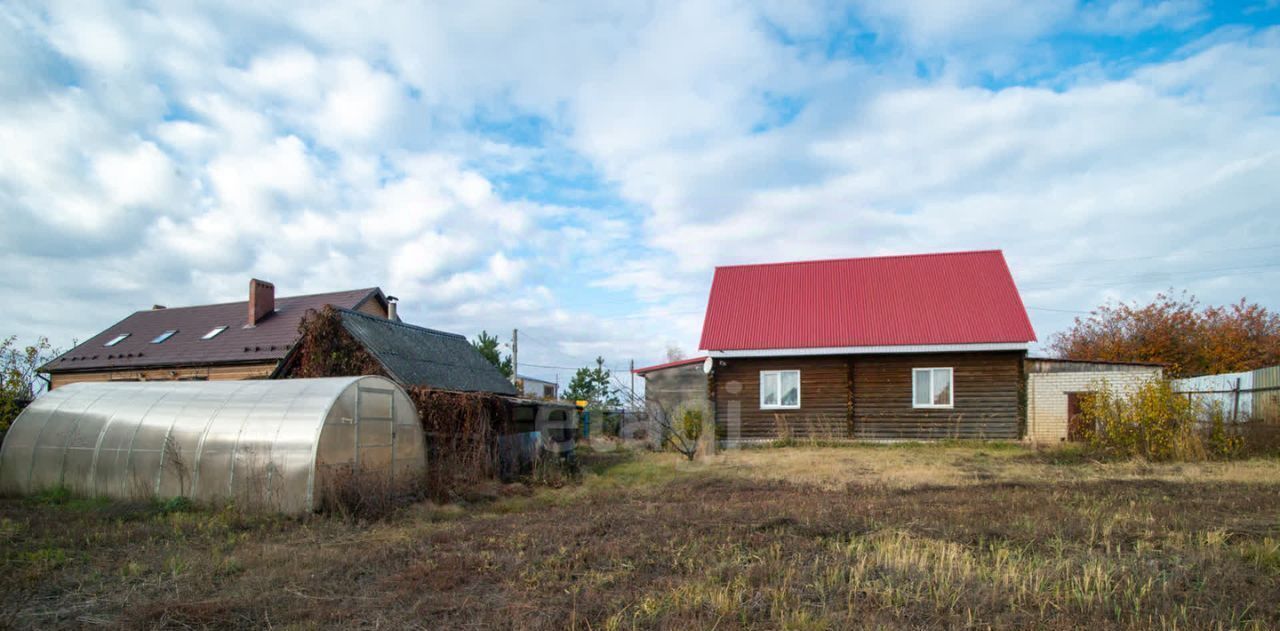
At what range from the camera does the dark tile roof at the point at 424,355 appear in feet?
47.3

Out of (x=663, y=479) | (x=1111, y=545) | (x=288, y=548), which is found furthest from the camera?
(x=663, y=479)

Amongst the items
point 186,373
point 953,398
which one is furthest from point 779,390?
point 186,373

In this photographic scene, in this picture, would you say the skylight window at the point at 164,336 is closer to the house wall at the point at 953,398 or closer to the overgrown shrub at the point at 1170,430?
the house wall at the point at 953,398

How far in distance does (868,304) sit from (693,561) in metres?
15.3

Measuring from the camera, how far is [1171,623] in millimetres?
4488

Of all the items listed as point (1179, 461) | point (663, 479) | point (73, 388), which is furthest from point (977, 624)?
point (73, 388)

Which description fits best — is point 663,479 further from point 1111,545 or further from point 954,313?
point 954,313

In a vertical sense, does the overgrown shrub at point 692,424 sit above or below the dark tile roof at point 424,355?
below

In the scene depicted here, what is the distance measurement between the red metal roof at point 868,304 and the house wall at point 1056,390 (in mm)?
1331

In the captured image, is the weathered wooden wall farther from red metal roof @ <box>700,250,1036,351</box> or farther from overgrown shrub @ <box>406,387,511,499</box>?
overgrown shrub @ <box>406,387,511,499</box>

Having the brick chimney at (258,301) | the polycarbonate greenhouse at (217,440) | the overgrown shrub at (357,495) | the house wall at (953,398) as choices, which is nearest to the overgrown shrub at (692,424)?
the house wall at (953,398)

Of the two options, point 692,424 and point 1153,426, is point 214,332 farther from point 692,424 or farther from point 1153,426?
point 1153,426

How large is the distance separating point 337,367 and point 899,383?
528 inches

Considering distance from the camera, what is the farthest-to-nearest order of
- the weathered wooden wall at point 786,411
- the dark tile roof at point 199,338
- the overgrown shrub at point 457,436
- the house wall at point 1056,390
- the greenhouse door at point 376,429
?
the dark tile roof at point 199,338, the weathered wooden wall at point 786,411, the house wall at point 1056,390, the overgrown shrub at point 457,436, the greenhouse door at point 376,429
